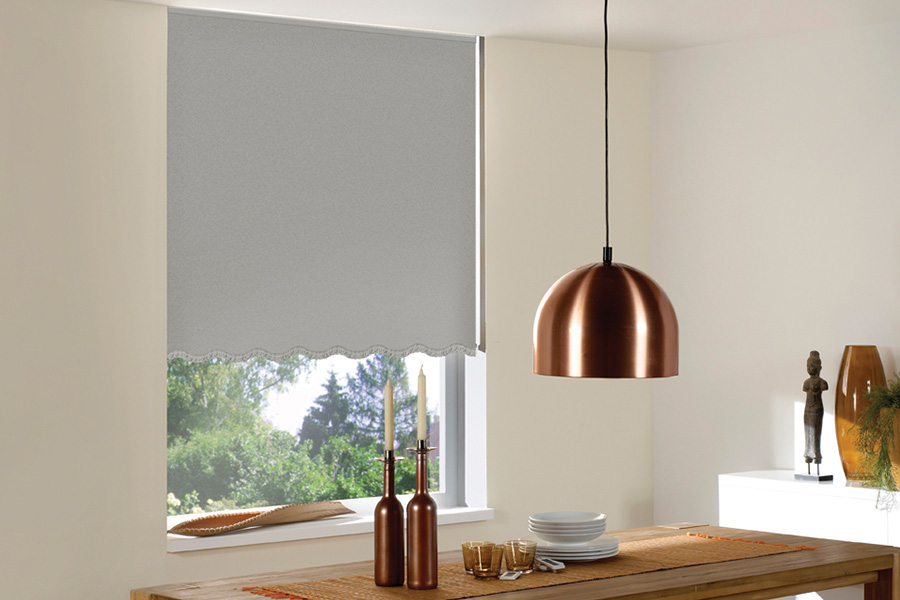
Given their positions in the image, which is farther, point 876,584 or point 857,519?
point 857,519

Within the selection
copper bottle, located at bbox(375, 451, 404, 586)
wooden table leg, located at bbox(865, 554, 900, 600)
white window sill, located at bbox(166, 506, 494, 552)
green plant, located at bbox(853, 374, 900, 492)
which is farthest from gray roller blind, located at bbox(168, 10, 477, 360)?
wooden table leg, located at bbox(865, 554, 900, 600)

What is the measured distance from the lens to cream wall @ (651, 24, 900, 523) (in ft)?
14.6

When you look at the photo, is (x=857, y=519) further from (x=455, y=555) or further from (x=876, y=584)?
(x=455, y=555)

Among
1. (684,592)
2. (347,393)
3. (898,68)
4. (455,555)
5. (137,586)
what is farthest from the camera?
(347,393)

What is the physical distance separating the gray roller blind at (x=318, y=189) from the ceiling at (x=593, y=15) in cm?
16

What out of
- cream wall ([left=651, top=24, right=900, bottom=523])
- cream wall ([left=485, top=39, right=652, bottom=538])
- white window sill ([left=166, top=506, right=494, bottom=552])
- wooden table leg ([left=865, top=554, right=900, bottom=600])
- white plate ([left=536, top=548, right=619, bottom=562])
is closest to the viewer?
white plate ([left=536, top=548, right=619, bottom=562])

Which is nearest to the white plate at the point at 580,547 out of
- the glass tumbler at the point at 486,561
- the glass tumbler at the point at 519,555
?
the glass tumbler at the point at 519,555

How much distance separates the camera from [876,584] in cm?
319

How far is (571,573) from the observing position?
2.88 meters

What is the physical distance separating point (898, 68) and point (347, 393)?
253 cm

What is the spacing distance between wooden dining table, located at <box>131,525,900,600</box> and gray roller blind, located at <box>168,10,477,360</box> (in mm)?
1545

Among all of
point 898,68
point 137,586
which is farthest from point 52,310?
point 898,68

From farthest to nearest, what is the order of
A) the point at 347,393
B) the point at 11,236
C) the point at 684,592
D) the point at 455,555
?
the point at 347,393
the point at 11,236
the point at 455,555
the point at 684,592

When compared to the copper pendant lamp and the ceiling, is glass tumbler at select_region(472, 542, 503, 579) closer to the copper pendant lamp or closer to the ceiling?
the copper pendant lamp
